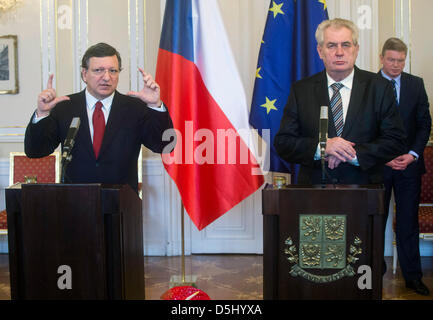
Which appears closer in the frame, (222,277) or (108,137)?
(108,137)

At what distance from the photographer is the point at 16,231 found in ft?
7.86

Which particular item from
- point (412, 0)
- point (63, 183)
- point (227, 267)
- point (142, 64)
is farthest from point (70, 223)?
point (412, 0)

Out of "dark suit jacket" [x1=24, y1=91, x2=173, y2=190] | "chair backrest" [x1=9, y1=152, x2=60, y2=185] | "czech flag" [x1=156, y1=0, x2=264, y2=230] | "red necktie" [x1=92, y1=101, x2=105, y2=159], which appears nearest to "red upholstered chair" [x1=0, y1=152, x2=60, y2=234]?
"chair backrest" [x1=9, y1=152, x2=60, y2=185]

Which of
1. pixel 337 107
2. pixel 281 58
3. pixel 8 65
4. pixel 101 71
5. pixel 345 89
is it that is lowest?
pixel 337 107

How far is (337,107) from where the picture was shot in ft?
9.30

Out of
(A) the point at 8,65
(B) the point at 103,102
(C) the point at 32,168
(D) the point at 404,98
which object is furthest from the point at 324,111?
(A) the point at 8,65

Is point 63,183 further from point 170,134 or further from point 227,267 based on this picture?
point 227,267

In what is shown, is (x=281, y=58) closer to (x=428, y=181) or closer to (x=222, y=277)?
(x=428, y=181)

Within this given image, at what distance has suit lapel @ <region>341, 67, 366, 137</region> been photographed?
278 centimetres

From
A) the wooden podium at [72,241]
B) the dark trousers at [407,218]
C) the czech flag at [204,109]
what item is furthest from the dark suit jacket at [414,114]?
the wooden podium at [72,241]

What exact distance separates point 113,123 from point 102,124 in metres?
0.06

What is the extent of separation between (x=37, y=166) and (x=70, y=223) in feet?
10.1

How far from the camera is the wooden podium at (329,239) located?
2236mm

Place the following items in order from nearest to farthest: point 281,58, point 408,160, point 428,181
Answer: point 408,160 → point 281,58 → point 428,181
